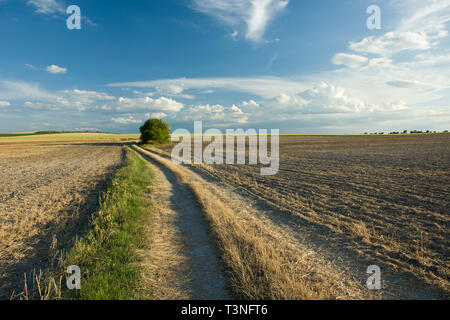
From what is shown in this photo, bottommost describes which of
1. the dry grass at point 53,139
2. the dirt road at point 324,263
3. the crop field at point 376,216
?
the dirt road at point 324,263

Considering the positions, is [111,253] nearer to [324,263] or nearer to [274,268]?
[274,268]

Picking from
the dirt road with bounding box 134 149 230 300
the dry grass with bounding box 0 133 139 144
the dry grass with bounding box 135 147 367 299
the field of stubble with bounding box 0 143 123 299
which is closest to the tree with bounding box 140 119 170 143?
the dry grass with bounding box 0 133 139 144

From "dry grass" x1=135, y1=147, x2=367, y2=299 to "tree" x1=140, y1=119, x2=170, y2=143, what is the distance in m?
66.8

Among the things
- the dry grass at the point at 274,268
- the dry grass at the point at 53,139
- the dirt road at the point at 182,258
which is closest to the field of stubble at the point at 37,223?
the dirt road at the point at 182,258

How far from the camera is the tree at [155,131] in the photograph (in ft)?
228

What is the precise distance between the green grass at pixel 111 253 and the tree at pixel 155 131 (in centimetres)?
6391

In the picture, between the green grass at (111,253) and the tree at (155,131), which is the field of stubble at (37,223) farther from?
the tree at (155,131)

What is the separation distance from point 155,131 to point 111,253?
68.7m

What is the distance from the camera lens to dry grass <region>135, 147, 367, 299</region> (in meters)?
3.97

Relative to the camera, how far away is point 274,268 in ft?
14.8

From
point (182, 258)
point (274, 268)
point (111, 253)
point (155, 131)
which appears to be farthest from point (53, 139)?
point (274, 268)

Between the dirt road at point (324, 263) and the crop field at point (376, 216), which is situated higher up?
the crop field at point (376, 216)

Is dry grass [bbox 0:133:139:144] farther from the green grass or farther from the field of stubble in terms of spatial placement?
the green grass
